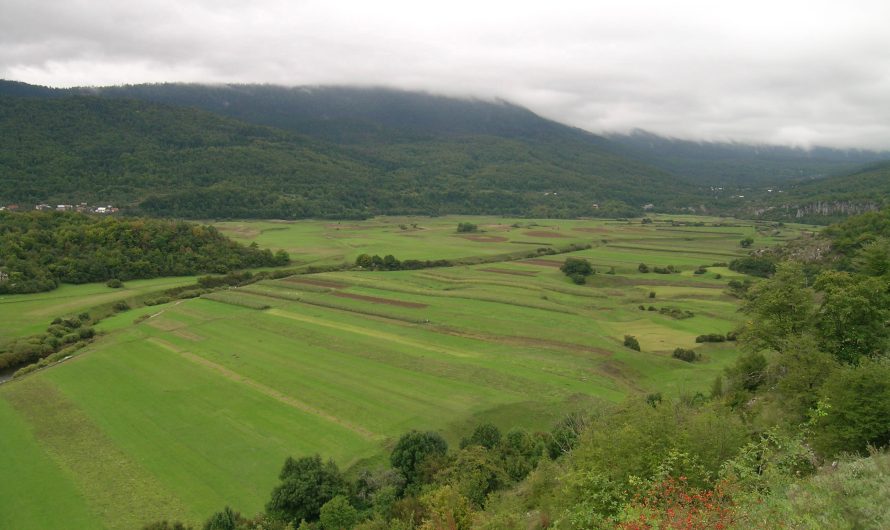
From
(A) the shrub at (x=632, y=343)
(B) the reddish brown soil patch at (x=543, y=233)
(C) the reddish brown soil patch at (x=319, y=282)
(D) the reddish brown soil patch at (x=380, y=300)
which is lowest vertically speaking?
(A) the shrub at (x=632, y=343)

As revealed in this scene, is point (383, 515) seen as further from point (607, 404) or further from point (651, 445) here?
point (607, 404)

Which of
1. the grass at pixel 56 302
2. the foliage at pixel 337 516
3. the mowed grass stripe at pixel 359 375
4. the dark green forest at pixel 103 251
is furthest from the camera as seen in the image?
the dark green forest at pixel 103 251

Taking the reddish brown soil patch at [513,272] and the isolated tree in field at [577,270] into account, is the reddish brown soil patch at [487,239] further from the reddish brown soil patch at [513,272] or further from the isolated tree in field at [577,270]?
the isolated tree in field at [577,270]

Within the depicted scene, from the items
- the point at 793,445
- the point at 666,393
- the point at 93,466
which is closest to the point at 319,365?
the point at 93,466

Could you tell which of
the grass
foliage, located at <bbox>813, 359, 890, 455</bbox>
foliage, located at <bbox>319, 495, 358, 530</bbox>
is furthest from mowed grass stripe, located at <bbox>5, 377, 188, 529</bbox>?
foliage, located at <bbox>813, 359, 890, 455</bbox>

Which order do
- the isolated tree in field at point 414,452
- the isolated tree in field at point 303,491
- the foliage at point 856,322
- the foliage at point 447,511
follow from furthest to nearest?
the isolated tree in field at point 414,452 → the foliage at point 856,322 → the isolated tree in field at point 303,491 → the foliage at point 447,511

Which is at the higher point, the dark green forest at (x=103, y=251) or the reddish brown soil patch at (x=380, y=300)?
the dark green forest at (x=103, y=251)


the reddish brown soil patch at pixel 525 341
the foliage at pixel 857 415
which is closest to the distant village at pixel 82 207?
the reddish brown soil patch at pixel 525 341
